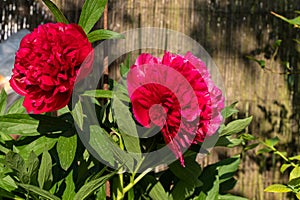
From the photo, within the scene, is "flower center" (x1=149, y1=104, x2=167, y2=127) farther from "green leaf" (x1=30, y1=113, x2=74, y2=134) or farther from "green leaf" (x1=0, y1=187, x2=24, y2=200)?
"green leaf" (x1=0, y1=187, x2=24, y2=200)

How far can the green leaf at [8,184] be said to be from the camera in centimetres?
113

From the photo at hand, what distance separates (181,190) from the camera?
1197 mm

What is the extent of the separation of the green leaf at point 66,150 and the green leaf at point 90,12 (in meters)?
0.21

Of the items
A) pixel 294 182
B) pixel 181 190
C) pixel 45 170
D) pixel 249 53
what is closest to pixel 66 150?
pixel 45 170

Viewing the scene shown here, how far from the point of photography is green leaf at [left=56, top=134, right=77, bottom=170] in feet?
3.34

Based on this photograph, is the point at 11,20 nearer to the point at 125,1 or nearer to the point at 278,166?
the point at 125,1

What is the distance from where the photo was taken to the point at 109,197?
116 cm

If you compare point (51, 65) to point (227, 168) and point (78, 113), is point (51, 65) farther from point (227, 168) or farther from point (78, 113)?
point (227, 168)

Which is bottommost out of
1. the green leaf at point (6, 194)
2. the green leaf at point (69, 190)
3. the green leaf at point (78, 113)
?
the green leaf at point (6, 194)

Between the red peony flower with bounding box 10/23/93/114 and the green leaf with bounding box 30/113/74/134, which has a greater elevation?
the red peony flower with bounding box 10/23/93/114

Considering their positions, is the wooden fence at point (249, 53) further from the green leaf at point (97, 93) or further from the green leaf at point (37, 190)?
the green leaf at point (37, 190)

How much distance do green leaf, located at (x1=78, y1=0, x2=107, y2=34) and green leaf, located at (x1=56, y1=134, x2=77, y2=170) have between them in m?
0.21

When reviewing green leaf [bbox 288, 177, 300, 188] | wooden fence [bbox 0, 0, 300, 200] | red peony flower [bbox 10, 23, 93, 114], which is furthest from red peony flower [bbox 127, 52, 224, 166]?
wooden fence [bbox 0, 0, 300, 200]

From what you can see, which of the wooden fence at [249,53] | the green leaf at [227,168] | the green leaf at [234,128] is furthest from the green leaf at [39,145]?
the wooden fence at [249,53]
